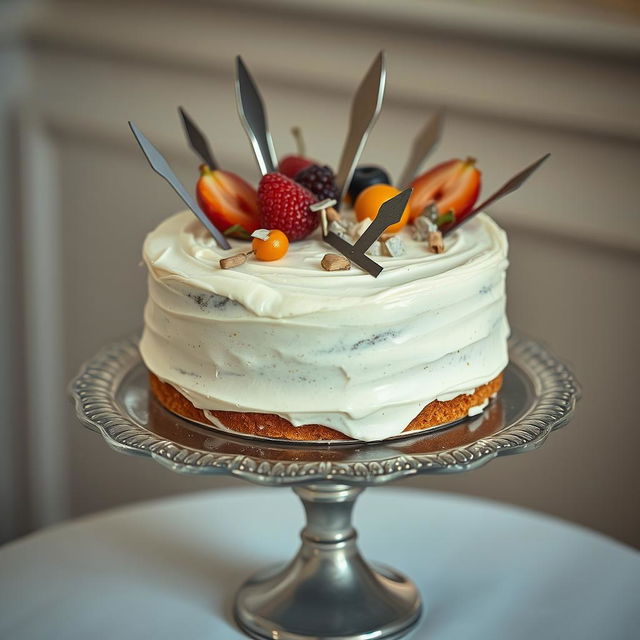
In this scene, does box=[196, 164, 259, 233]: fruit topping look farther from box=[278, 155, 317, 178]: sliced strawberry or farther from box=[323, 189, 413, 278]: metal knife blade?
box=[323, 189, 413, 278]: metal knife blade

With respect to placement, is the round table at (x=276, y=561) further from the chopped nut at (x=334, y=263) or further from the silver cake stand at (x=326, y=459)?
the chopped nut at (x=334, y=263)

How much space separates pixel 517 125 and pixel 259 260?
2.79 feet

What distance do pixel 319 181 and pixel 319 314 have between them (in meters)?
0.26

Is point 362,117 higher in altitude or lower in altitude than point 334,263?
higher

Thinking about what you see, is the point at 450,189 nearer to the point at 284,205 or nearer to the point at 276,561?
the point at 284,205

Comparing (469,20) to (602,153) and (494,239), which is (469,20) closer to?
(602,153)

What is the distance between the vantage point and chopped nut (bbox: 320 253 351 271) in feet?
3.81

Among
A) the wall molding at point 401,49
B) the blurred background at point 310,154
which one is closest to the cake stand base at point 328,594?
the blurred background at point 310,154

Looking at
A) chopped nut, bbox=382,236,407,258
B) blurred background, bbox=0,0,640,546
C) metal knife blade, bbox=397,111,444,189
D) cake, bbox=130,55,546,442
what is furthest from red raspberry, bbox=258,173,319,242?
blurred background, bbox=0,0,640,546

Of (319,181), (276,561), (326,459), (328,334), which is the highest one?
(319,181)

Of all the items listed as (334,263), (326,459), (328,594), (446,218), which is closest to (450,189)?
(446,218)

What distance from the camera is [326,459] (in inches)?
44.3

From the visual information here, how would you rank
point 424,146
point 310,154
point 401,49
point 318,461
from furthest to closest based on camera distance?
1. point 310,154
2. point 401,49
3. point 424,146
4. point 318,461

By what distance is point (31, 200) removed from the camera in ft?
8.15
